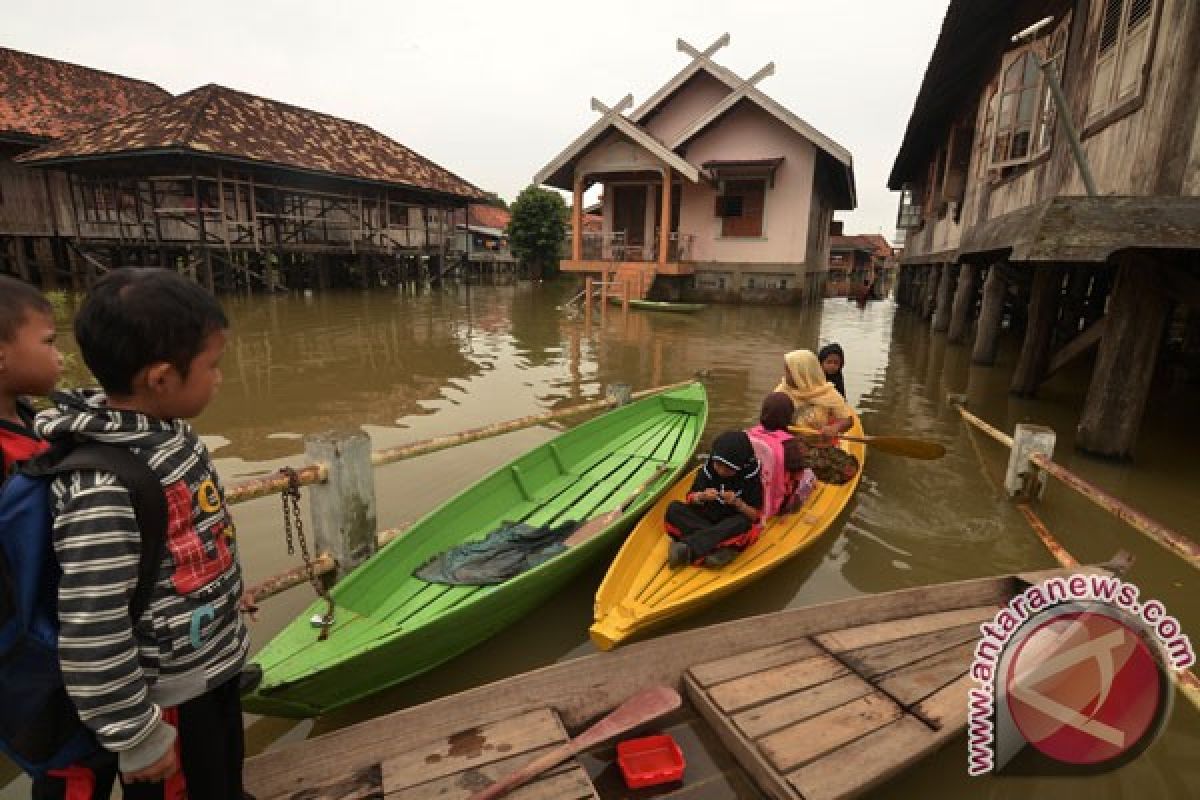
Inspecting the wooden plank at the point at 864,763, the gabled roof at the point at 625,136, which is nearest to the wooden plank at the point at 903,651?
the wooden plank at the point at 864,763

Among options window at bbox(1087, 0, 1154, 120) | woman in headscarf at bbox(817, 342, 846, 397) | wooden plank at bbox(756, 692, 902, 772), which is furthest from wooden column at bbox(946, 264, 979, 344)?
wooden plank at bbox(756, 692, 902, 772)

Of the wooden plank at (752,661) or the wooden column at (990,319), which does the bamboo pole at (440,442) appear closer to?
the wooden plank at (752,661)

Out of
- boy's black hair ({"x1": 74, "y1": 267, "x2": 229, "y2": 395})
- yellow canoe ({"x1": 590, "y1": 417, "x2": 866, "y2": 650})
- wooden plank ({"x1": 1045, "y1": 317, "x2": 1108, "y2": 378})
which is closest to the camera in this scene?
boy's black hair ({"x1": 74, "y1": 267, "x2": 229, "y2": 395})

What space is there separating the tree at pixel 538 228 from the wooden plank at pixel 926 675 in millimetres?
35231

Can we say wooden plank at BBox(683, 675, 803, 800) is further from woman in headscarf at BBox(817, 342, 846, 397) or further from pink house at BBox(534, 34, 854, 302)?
pink house at BBox(534, 34, 854, 302)

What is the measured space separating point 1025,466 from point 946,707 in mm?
3590

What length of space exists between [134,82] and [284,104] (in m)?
8.52

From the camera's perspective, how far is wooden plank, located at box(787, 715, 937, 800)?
7.23 feet

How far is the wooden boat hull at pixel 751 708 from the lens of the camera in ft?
7.29

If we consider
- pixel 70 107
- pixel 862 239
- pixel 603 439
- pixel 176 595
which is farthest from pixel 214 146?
pixel 862 239

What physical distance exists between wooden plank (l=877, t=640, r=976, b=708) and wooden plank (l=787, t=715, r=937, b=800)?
16cm

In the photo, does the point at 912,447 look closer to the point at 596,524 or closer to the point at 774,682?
the point at 596,524

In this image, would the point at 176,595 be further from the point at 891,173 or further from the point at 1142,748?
the point at 891,173

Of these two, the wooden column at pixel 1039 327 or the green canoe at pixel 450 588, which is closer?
the green canoe at pixel 450 588
